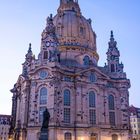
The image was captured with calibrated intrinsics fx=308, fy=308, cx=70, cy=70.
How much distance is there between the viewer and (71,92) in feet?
190

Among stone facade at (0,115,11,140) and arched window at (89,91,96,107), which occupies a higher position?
arched window at (89,91,96,107)

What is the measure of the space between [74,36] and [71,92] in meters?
14.7

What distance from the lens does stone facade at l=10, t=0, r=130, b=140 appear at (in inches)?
2167

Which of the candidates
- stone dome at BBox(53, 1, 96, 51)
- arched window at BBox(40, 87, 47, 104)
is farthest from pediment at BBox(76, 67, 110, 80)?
stone dome at BBox(53, 1, 96, 51)

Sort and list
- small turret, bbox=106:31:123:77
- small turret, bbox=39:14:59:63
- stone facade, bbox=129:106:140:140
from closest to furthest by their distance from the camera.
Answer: small turret, bbox=39:14:59:63 < small turret, bbox=106:31:123:77 < stone facade, bbox=129:106:140:140

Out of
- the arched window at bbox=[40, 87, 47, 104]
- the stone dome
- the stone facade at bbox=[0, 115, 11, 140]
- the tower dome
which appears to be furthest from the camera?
the stone facade at bbox=[0, 115, 11, 140]

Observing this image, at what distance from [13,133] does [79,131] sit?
16.0 m

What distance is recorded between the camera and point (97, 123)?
57.5m

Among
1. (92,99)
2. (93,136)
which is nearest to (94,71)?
(92,99)

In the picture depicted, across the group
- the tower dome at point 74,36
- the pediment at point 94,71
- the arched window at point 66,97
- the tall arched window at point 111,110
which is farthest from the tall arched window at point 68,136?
the tower dome at point 74,36

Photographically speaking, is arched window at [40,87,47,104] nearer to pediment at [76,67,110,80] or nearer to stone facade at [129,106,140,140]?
pediment at [76,67,110,80]

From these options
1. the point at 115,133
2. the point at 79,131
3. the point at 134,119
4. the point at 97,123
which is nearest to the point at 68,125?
the point at 79,131

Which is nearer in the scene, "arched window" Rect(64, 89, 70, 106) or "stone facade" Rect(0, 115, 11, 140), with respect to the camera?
"arched window" Rect(64, 89, 70, 106)

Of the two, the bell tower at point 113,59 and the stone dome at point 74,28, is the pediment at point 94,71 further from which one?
the stone dome at point 74,28
